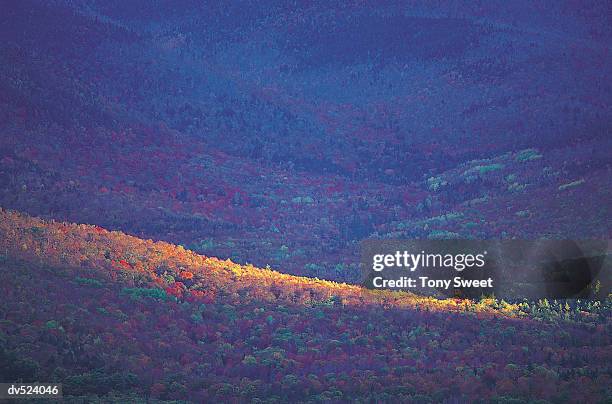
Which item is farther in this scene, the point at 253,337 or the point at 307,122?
the point at 307,122

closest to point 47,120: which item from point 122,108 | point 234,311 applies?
point 122,108

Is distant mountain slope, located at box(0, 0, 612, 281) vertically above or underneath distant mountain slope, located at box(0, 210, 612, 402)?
above

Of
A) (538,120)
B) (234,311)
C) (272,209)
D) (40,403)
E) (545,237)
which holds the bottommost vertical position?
(40,403)

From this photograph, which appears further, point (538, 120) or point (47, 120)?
point (538, 120)

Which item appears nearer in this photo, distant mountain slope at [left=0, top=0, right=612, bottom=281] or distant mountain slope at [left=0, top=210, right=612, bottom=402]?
distant mountain slope at [left=0, top=210, right=612, bottom=402]

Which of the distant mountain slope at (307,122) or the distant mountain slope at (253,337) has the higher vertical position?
the distant mountain slope at (307,122)

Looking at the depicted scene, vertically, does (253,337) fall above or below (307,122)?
below

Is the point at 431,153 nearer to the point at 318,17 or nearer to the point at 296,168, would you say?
the point at 296,168

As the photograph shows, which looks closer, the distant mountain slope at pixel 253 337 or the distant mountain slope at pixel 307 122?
the distant mountain slope at pixel 253 337
